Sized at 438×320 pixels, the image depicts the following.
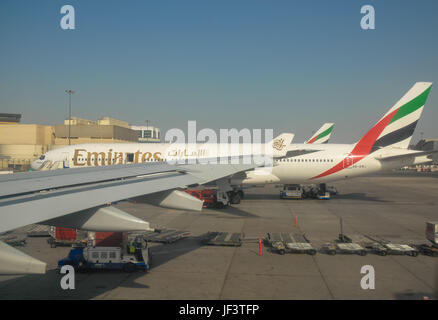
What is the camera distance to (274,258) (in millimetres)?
14680

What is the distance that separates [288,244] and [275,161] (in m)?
14.9

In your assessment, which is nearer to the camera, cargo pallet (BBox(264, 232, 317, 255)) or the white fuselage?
cargo pallet (BBox(264, 232, 317, 255))

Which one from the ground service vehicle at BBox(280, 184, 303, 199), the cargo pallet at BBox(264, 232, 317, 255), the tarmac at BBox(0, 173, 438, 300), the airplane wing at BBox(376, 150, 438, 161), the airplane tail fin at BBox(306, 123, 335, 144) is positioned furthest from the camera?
the airplane tail fin at BBox(306, 123, 335, 144)

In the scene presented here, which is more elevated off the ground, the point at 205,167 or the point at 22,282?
the point at 205,167

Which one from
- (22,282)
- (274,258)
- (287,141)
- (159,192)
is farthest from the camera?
(287,141)

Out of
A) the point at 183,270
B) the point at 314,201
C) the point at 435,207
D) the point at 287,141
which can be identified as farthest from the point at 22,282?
the point at 435,207

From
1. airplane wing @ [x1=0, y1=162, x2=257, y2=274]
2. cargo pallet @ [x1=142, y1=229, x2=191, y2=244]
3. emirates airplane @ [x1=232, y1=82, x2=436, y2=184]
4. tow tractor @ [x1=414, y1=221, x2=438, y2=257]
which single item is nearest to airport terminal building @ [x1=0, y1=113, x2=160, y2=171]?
emirates airplane @ [x1=232, y1=82, x2=436, y2=184]

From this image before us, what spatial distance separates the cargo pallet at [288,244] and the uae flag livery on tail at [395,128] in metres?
15.0

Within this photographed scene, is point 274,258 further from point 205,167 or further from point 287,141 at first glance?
point 287,141

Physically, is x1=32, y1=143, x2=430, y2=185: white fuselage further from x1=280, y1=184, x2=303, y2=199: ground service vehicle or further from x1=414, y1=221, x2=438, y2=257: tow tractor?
x1=414, y1=221, x2=438, y2=257: tow tractor

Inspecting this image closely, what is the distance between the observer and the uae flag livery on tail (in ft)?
94.5

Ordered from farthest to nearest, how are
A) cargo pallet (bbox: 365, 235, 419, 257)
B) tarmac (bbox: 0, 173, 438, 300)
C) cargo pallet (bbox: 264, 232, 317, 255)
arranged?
cargo pallet (bbox: 264, 232, 317, 255)
cargo pallet (bbox: 365, 235, 419, 257)
tarmac (bbox: 0, 173, 438, 300)

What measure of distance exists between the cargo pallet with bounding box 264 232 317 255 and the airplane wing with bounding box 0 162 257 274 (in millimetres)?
7159
